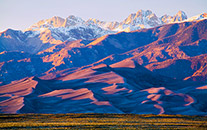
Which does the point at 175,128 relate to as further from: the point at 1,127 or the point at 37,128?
the point at 1,127

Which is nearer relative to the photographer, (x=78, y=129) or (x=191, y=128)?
(x=78, y=129)

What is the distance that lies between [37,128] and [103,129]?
32.2 feet

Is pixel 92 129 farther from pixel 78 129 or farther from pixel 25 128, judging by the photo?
pixel 25 128

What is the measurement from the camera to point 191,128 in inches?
2391

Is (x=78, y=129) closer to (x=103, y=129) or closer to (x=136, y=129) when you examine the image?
(x=103, y=129)

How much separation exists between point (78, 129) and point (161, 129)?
12.6 meters

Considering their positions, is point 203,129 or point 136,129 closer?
point 136,129

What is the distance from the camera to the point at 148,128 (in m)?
59.1

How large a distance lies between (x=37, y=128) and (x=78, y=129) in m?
6.49

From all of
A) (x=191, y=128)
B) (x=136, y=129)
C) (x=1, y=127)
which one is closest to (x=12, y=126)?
(x=1, y=127)

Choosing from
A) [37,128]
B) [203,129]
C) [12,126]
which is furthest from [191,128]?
[12,126]

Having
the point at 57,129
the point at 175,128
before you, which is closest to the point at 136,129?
the point at 175,128

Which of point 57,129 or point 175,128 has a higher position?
point 57,129

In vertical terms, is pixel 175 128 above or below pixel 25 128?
below
